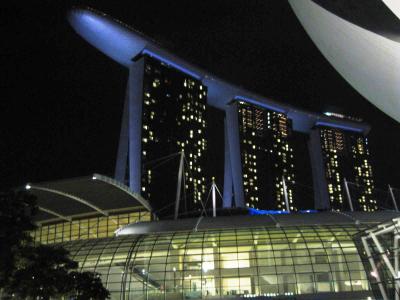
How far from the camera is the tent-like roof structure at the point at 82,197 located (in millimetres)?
44094

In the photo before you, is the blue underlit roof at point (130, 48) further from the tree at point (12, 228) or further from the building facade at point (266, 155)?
the tree at point (12, 228)

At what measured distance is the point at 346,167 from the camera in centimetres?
17488

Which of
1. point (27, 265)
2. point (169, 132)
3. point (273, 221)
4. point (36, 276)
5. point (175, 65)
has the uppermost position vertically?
point (175, 65)

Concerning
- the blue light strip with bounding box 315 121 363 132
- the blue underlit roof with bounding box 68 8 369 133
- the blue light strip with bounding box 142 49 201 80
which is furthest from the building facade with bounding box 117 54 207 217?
the blue light strip with bounding box 315 121 363 132

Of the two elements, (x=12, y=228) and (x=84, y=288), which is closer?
(x=12, y=228)

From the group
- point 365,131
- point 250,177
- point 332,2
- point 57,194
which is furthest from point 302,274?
point 365,131

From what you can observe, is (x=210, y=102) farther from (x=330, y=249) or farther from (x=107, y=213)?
(x=330, y=249)

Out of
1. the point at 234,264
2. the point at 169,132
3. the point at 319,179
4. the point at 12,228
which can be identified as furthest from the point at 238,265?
the point at 319,179

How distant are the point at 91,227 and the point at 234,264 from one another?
2563cm

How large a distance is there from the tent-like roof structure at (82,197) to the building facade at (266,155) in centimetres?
9154

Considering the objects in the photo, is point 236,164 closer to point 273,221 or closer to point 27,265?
point 273,221

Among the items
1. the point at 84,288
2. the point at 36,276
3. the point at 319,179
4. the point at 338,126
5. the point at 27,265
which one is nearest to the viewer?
the point at 36,276

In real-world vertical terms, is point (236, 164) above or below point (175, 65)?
below

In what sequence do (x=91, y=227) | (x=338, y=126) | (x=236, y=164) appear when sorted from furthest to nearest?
(x=338, y=126), (x=236, y=164), (x=91, y=227)
